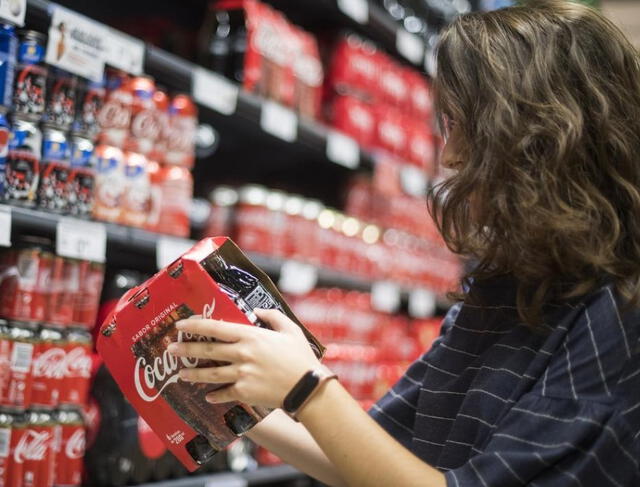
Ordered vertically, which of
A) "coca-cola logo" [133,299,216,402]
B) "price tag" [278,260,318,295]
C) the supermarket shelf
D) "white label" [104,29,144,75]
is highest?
"white label" [104,29,144,75]

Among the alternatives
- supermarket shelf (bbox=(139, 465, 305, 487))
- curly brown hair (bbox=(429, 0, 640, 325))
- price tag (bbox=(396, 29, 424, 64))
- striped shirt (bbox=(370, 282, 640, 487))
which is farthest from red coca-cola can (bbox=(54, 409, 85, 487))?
price tag (bbox=(396, 29, 424, 64))

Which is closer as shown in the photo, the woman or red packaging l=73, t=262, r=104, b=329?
the woman

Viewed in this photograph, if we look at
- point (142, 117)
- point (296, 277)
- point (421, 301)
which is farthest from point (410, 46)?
point (142, 117)

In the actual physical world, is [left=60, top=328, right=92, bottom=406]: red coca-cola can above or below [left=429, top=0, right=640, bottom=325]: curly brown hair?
below

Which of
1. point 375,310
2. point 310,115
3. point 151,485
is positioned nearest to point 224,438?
point 151,485

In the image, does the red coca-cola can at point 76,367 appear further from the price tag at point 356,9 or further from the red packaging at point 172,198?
the price tag at point 356,9

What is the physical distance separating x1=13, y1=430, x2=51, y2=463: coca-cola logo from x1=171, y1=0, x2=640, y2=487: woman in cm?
57

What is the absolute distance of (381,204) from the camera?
2936 millimetres

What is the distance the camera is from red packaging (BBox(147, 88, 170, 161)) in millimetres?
→ 1857

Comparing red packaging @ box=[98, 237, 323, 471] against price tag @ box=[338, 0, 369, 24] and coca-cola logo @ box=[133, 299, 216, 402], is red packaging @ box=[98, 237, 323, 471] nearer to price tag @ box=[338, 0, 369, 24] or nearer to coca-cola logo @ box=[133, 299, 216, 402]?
coca-cola logo @ box=[133, 299, 216, 402]

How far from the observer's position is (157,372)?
1.15 m

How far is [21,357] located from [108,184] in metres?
0.43

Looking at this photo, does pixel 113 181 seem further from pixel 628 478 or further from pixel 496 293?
pixel 628 478

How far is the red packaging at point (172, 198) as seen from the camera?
1.88m
